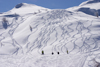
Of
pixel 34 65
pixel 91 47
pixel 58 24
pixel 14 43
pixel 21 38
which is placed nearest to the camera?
pixel 34 65

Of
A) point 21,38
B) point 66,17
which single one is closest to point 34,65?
point 21,38

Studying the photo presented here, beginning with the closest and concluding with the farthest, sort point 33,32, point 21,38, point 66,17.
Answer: point 21,38 < point 33,32 < point 66,17

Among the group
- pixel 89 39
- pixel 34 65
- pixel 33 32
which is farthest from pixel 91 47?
pixel 33 32

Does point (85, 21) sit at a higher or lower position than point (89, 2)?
lower

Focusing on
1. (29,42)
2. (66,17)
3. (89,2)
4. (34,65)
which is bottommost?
(34,65)

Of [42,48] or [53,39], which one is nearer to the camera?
[42,48]

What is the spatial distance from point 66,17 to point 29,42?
14.0 metres

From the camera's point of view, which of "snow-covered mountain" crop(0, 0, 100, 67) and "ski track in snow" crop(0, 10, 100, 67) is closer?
"snow-covered mountain" crop(0, 0, 100, 67)

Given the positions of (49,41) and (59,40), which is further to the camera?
(49,41)

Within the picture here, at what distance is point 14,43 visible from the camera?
22422 mm

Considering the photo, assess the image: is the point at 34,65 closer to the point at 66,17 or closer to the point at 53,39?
the point at 53,39

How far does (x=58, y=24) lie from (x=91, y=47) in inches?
427

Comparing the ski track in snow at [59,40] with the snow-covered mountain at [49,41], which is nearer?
the snow-covered mountain at [49,41]

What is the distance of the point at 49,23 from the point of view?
28906mm
